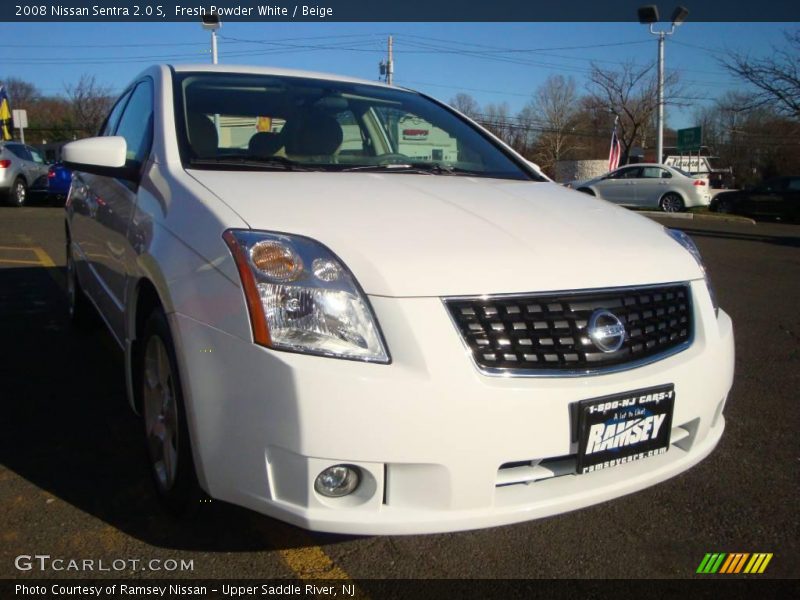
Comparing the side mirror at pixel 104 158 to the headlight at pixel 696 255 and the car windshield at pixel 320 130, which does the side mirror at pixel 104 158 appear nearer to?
the car windshield at pixel 320 130

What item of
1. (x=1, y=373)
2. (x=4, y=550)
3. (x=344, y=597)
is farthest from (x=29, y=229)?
(x=344, y=597)

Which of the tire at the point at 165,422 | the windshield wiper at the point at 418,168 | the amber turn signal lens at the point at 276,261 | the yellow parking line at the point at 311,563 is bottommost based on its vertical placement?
the yellow parking line at the point at 311,563

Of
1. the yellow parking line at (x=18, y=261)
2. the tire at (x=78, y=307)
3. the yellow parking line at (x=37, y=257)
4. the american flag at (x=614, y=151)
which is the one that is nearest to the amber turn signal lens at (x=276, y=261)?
the tire at (x=78, y=307)

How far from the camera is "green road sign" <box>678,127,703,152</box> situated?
24.6m

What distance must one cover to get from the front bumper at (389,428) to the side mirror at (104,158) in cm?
114

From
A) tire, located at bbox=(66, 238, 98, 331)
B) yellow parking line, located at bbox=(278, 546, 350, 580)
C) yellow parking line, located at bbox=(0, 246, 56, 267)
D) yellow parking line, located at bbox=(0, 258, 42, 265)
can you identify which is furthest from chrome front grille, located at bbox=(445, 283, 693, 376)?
yellow parking line, located at bbox=(0, 258, 42, 265)

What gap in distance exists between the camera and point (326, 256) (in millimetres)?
2070

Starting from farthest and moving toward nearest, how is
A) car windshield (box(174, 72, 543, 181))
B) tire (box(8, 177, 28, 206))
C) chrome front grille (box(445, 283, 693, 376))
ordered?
tire (box(8, 177, 28, 206))
car windshield (box(174, 72, 543, 181))
chrome front grille (box(445, 283, 693, 376))

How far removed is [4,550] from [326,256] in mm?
1482

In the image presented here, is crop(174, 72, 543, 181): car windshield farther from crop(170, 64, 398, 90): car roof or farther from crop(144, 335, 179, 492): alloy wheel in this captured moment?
crop(144, 335, 179, 492): alloy wheel

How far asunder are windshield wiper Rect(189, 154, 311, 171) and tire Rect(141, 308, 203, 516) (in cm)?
64

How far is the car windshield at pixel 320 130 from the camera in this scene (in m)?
2.98

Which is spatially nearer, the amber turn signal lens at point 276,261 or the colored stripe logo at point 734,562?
the amber turn signal lens at point 276,261

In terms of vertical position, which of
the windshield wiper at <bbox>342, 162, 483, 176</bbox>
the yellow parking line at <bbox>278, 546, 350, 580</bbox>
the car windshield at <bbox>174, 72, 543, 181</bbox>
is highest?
the car windshield at <bbox>174, 72, 543, 181</bbox>
